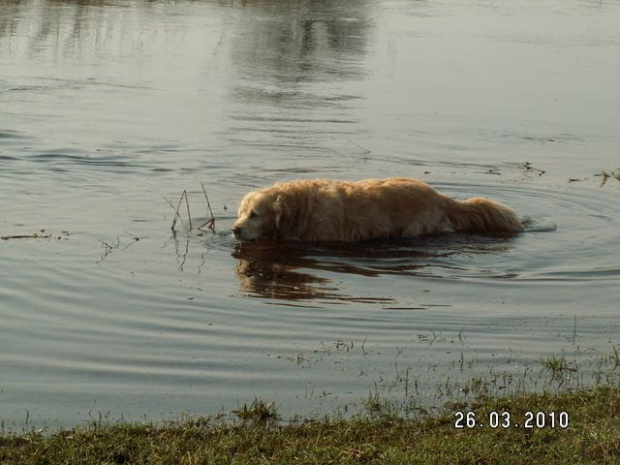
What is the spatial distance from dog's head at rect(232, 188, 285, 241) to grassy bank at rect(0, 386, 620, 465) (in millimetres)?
5504

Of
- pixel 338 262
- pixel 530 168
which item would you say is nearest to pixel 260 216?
pixel 338 262

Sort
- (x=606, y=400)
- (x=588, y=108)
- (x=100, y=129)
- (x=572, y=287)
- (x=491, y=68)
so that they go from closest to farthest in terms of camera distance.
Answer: (x=606, y=400) → (x=572, y=287) → (x=100, y=129) → (x=588, y=108) → (x=491, y=68)

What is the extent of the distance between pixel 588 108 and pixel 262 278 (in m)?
11.5

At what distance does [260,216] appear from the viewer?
12.8 m

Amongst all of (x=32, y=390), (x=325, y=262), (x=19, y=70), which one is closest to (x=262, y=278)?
(x=325, y=262)

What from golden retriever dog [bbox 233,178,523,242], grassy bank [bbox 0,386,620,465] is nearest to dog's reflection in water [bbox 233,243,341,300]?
golden retriever dog [bbox 233,178,523,242]

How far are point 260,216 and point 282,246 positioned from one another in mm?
427

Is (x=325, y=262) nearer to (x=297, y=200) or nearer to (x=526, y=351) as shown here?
(x=297, y=200)

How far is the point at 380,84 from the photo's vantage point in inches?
910

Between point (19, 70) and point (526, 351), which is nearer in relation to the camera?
point (526, 351)

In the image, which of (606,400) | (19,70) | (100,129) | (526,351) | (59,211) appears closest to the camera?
(606,400)

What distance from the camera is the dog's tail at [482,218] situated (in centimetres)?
1334

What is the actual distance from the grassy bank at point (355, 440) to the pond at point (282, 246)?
18.3 inches

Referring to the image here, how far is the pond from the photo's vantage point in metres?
8.38
